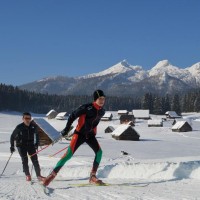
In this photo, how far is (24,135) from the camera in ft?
36.8

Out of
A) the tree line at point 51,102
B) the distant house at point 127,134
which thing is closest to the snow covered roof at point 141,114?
the tree line at point 51,102

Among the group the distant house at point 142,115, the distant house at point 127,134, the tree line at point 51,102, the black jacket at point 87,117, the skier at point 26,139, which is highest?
the tree line at point 51,102

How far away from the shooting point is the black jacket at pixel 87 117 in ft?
28.9

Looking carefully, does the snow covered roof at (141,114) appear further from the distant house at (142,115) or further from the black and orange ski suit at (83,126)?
the black and orange ski suit at (83,126)

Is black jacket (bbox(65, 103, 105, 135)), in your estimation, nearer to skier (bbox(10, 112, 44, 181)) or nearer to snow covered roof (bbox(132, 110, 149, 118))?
skier (bbox(10, 112, 44, 181))

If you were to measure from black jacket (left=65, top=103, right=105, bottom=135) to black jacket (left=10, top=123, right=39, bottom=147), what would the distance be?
2.64 meters

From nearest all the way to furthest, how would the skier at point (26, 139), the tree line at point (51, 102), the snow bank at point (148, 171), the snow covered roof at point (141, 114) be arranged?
1. the snow bank at point (148, 171)
2. the skier at point (26, 139)
3. the snow covered roof at point (141, 114)
4. the tree line at point (51, 102)

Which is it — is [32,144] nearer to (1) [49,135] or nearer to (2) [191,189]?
(2) [191,189]

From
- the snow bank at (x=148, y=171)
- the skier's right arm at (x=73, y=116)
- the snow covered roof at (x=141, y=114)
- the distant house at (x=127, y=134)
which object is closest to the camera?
the skier's right arm at (x=73, y=116)

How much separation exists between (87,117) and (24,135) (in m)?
3.05

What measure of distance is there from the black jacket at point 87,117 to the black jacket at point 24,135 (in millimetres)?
2641

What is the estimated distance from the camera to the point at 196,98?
15475cm

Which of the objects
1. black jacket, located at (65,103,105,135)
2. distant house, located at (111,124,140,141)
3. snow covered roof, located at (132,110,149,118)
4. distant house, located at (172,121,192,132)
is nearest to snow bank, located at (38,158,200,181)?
black jacket, located at (65,103,105,135)

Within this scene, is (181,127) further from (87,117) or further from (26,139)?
(87,117)
